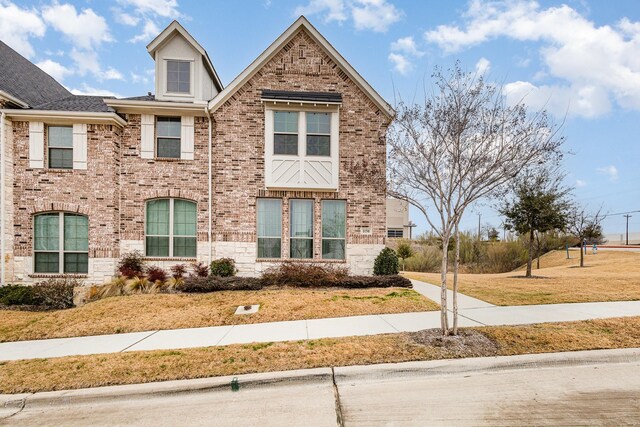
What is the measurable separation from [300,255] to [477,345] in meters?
7.45

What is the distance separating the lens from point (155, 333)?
6.70 metres

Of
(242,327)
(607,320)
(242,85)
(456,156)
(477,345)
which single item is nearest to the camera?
(477,345)

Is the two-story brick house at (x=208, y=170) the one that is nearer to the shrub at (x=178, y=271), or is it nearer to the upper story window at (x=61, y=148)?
the upper story window at (x=61, y=148)

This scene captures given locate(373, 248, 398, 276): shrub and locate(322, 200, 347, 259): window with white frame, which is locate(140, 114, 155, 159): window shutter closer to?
locate(322, 200, 347, 259): window with white frame

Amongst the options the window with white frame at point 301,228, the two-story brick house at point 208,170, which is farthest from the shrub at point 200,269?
the window with white frame at point 301,228

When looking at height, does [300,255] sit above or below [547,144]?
below

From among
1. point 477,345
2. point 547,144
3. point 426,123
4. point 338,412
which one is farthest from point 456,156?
point 338,412

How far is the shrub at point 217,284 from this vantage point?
10133mm

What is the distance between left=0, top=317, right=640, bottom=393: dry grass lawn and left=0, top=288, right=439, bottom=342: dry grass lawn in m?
1.87

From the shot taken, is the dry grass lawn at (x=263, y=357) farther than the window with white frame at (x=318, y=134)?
No

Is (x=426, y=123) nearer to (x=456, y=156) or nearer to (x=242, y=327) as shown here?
(x=456, y=156)

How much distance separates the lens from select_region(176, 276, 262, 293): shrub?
1013cm

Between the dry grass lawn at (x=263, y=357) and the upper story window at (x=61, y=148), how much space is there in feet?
27.3

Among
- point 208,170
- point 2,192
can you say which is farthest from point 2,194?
point 208,170
